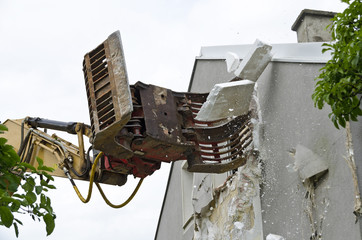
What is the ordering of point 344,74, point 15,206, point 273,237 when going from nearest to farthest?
point 15,206 < point 344,74 < point 273,237

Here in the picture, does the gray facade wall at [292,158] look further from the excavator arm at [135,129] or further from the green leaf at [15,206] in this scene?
the green leaf at [15,206]

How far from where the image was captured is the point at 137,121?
8445mm

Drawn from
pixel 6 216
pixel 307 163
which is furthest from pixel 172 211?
pixel 6 216

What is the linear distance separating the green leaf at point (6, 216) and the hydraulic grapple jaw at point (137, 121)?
2.83m

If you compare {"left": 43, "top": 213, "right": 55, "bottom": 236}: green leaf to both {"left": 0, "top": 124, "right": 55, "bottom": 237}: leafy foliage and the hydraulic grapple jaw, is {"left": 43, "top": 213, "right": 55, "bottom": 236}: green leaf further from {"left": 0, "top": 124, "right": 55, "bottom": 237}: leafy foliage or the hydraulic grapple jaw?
the hydraulic grapple jaw

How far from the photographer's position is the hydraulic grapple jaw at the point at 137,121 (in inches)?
324

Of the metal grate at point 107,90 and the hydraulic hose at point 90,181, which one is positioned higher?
the metal grate at point 107,90

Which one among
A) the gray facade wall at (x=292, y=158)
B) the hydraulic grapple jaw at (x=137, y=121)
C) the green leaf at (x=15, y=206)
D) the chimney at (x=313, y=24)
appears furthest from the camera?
the chimney at (x=313, y=24)

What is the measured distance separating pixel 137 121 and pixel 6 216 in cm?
339

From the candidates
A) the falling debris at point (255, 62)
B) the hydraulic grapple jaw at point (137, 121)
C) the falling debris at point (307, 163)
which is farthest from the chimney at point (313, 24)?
the falling debris at point (307, 163)

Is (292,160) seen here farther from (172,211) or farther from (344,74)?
(172,211)

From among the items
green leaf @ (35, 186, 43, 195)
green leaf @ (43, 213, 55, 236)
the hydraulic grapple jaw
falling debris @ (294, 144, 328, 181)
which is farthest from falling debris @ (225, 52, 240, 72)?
green leaf @ (43, 213, 55, 236)

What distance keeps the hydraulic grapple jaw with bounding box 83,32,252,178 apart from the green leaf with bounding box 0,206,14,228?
2.83m

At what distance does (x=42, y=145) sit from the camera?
35.2 feet
